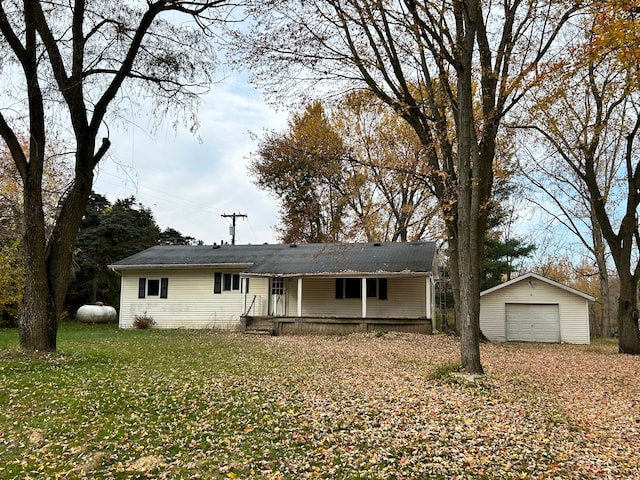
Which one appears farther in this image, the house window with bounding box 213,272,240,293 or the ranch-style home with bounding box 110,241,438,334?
the house window with bounding box 213,272,240,293

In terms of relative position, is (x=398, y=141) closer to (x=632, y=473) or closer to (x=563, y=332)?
(x=563, y=332)

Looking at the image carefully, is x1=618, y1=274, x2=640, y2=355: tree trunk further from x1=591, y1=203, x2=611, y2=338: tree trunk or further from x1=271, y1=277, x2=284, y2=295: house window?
x1=271, y1=277, x2=284, y2=295: house window

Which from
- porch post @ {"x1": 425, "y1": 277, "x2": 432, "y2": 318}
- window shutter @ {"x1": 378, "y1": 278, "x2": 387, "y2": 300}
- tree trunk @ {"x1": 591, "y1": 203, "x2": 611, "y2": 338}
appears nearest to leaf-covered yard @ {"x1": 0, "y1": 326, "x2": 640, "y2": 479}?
porch post @ {"x1": 425, "y1": 277, "x2": 432, "y2": 318}

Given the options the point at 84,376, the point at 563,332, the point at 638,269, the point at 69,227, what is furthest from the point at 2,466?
Result: the point at 563,332

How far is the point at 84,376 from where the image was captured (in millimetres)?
7762

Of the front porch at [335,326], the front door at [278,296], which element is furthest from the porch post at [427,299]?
the front door at [278,296]

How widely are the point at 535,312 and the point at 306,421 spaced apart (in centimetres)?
1661

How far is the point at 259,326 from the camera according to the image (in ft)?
62.9

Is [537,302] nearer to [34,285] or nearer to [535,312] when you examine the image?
[535,312]

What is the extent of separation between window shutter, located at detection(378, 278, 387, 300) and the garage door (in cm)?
509

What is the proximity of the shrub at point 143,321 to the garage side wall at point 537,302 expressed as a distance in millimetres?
14479

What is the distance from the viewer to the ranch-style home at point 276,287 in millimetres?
18938

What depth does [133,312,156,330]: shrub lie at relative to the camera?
69.5 ft

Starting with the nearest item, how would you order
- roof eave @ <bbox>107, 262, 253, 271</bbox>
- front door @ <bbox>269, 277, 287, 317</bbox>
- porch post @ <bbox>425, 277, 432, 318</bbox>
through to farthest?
porch post @ <bbox>425, 277, 432, 318</bbox>
roof eave @ <bbox>107, 262, 253, 271</bbox>
front door @ <bbox>269, 277, 287, 317</bbox>
